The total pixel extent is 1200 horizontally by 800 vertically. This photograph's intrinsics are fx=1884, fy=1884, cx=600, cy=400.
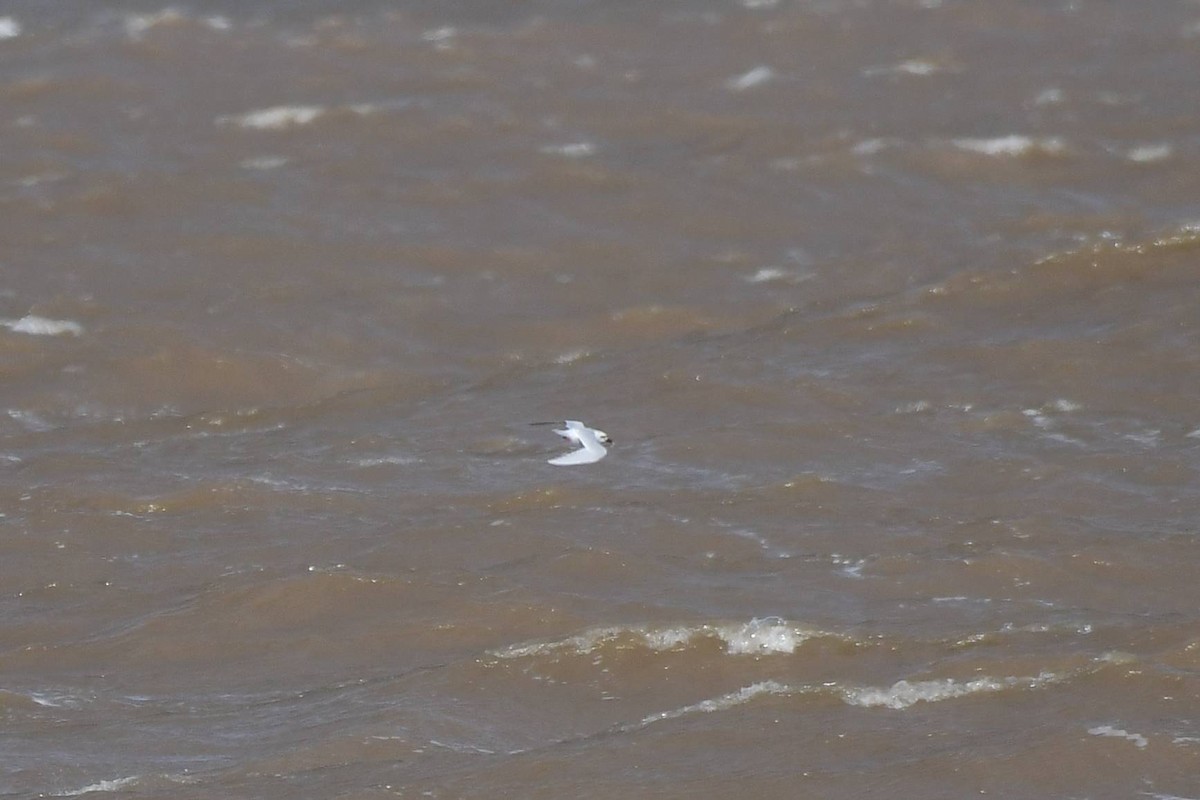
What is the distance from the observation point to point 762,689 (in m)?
6.43

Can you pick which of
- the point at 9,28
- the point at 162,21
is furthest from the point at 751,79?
the point at 9,28

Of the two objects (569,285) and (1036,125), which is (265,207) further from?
(1036,125)

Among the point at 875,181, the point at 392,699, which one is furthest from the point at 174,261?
the point at 392,699

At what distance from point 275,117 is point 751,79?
10.2ft

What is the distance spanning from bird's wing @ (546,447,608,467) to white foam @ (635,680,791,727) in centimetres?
204

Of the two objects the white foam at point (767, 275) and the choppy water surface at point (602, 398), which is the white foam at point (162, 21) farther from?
the white foam at point (767, 275)

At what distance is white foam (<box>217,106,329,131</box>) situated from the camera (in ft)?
39.5

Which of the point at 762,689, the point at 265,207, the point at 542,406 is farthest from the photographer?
the point at 265,207

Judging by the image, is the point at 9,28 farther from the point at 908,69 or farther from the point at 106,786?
the point at 106,786

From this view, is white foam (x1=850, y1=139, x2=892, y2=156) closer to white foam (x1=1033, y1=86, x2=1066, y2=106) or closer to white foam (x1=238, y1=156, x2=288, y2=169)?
white foam (x1=1033, y1=86, x2=1066, y2=106)

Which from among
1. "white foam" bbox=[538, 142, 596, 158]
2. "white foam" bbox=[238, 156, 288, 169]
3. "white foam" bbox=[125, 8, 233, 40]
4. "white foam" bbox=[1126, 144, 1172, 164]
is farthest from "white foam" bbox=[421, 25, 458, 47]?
"white foam" bbox=[1126, 144, 1172, 164]

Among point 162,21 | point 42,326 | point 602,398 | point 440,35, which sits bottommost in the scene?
point 602,398

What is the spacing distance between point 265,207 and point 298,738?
18.1 feet

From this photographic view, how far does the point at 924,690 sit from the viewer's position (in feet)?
20.7
